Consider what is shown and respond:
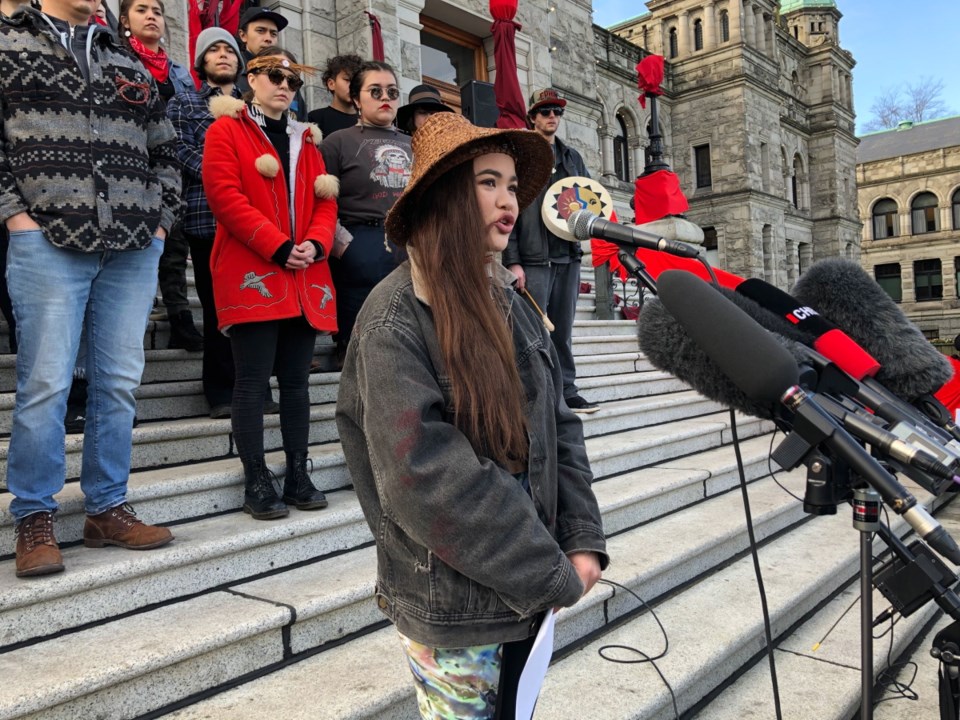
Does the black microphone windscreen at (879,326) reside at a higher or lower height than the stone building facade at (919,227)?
lower

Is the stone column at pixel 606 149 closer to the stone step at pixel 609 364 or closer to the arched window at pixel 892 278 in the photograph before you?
the stone step at pixel 609 364

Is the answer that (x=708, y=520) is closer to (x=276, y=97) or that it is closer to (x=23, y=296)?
(x=276, y=97)

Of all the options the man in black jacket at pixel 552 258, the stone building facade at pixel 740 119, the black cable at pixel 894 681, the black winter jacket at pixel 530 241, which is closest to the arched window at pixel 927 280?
the stone building facade at pixel 740 119

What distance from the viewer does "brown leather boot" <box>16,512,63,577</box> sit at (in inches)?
94.0

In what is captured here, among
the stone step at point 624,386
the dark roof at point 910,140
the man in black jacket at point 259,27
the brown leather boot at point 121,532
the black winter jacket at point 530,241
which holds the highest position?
the dark roof at point 910,140

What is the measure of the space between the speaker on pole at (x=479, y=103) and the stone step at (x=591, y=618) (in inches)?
179

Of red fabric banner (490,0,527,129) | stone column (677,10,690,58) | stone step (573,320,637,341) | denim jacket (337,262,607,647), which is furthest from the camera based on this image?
stone column (677,10,690,58)

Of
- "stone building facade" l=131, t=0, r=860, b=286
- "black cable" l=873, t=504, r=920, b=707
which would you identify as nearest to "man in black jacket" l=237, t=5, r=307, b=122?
"black cable" l=873, t=504, r=920, b=707

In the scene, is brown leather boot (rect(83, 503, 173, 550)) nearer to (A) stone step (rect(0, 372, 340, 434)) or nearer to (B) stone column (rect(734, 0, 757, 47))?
(A) stone step (rect(0, 372, 340, 434))

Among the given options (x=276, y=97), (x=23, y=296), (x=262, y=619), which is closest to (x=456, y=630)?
(x=262, y=619)

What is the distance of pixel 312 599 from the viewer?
8.54ft

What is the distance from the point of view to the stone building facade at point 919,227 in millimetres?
40688

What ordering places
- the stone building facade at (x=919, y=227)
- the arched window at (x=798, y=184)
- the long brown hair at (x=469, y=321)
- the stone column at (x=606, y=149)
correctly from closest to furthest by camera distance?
the long brown hair at (x=469, y=321), the stone column at (x=606, y=149), the arched window at (x=798, y=184), the stone building facade at (x=919, y=227)

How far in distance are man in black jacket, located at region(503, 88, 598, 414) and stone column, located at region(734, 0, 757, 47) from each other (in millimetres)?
31545
